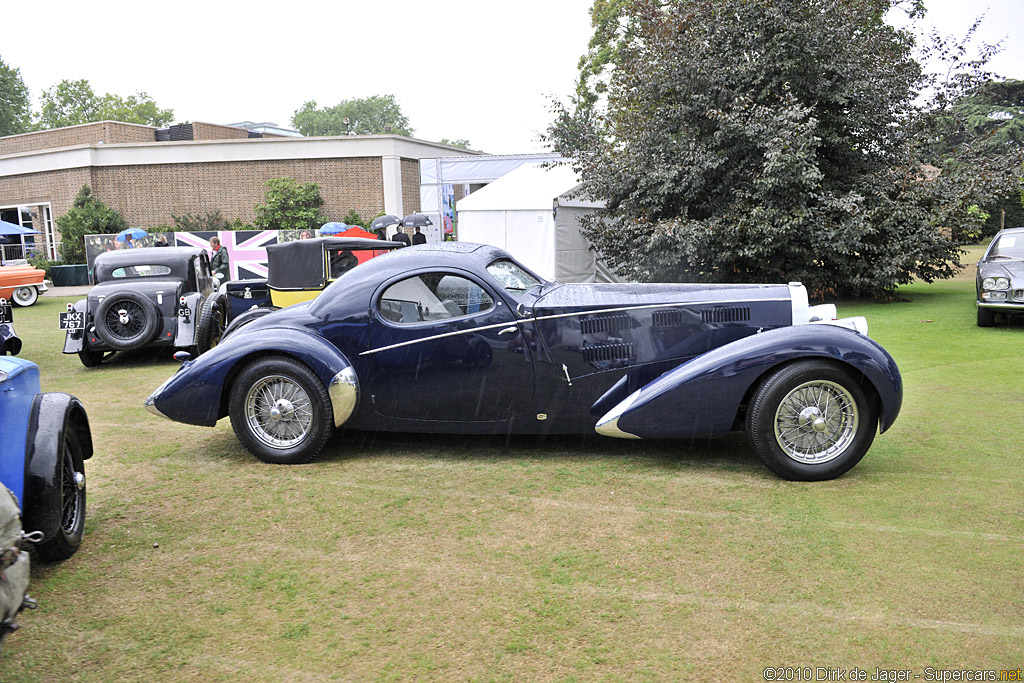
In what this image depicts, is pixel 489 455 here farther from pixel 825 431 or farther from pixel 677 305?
pixel 825 431

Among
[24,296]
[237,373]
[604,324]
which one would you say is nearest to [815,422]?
[604,324]

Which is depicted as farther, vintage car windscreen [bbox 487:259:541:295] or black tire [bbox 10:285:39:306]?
black tire [bbox 10:285:39:306]

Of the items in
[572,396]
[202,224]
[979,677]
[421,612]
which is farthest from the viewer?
[202,224]

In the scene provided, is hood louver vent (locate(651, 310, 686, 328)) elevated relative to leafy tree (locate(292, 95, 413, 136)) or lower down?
lower down

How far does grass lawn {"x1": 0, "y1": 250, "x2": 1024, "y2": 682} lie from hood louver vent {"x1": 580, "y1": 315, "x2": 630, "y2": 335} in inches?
37.2

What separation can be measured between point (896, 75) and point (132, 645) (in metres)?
16.8

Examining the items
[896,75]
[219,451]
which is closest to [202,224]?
[896,75]

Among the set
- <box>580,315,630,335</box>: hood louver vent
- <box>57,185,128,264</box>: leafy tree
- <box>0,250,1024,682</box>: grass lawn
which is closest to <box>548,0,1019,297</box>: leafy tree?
<box>0,250,1024,682</box>: grass lawn

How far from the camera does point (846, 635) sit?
3078mm

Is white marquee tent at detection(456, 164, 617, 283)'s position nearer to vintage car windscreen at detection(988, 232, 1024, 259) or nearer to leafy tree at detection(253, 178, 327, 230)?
vintage car windscreen at detection(988, 232, 1024, 259)

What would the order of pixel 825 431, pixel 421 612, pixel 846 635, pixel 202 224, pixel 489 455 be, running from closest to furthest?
1. pixel 846 635
2. pixel 421 612
3. pixel 825 431
4. pixel 489 455
5. pixel 202 224

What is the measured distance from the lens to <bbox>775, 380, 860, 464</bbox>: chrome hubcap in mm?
4867

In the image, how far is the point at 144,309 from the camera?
9.99 m

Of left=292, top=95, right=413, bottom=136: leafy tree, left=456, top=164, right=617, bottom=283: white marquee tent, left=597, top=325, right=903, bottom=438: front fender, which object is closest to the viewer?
left=597, top=325, right=903, bottom=438: front fender
